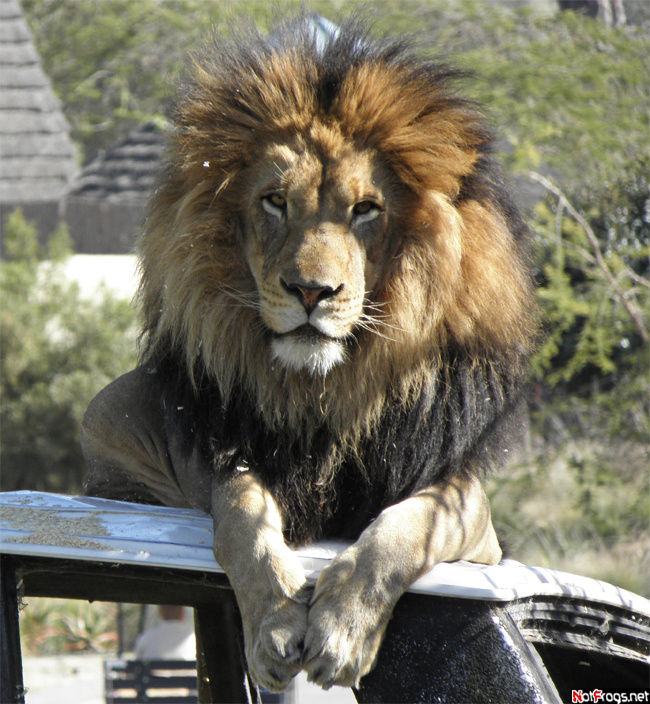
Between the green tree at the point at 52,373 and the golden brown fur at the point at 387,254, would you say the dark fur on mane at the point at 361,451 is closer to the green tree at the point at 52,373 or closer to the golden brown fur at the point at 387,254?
the golden brown fur at the point at 387,254

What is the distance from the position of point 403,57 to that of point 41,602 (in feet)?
23.7

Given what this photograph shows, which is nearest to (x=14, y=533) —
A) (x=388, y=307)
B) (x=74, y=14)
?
(x=388, y=307)

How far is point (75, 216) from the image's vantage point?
15.5m

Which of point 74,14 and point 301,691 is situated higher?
point 301,691

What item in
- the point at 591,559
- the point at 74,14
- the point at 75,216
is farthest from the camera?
the point at 74,14

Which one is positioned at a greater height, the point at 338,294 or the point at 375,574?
the point at 338,294

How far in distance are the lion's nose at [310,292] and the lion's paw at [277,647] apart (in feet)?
2.31

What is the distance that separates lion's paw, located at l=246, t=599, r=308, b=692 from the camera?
6.21ft

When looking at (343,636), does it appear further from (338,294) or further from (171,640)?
(171,640)

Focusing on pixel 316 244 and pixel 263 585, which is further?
pixel 316 244

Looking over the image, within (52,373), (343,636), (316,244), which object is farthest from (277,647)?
(52,373)

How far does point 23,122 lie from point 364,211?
14.2 m

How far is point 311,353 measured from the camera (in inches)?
92.8

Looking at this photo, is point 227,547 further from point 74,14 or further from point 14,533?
point 74,14
